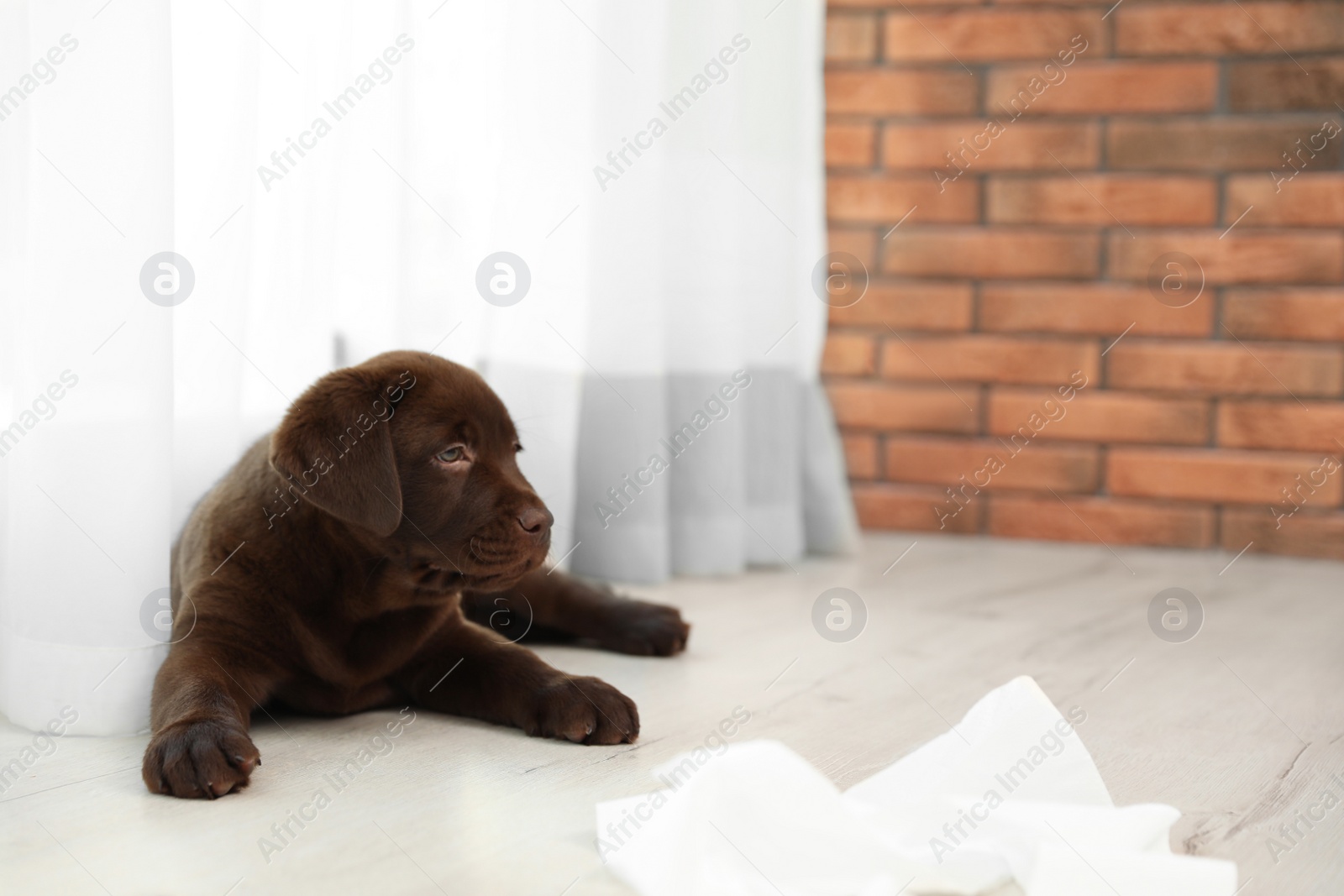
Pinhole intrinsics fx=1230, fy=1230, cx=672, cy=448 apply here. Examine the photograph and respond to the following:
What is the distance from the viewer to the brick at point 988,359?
2811 millimetres

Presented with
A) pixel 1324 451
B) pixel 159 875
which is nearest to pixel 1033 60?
pixel 1324 451

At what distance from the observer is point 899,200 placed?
114 inches

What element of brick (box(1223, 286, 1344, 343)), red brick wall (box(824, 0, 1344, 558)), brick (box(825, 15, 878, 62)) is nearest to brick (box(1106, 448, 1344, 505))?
red brick wall (box(824, 0, 1344, 558))

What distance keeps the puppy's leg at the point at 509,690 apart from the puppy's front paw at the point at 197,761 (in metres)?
0.31

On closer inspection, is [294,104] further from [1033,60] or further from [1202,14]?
[1202,14]

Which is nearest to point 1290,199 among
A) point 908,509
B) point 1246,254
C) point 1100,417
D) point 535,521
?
point 1246,254

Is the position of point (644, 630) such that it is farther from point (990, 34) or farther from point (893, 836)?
point (990, 34)

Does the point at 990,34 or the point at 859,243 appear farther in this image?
the point at 859,243

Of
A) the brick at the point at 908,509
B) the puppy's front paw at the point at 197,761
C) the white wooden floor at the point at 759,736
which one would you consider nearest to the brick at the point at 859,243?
the brick at the point at 908,509

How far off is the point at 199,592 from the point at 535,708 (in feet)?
1.26

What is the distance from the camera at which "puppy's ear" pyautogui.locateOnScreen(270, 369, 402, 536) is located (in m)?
1.25

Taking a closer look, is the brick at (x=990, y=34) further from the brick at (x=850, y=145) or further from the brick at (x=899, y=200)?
the brick at (x=899, y=200)

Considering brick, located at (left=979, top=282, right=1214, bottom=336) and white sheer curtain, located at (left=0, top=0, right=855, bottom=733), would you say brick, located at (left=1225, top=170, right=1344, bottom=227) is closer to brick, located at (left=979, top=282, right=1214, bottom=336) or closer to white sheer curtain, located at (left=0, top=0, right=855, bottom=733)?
brick, located at (left=979, top=282, right=1214, bottom=336)

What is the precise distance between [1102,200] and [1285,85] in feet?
1.41
